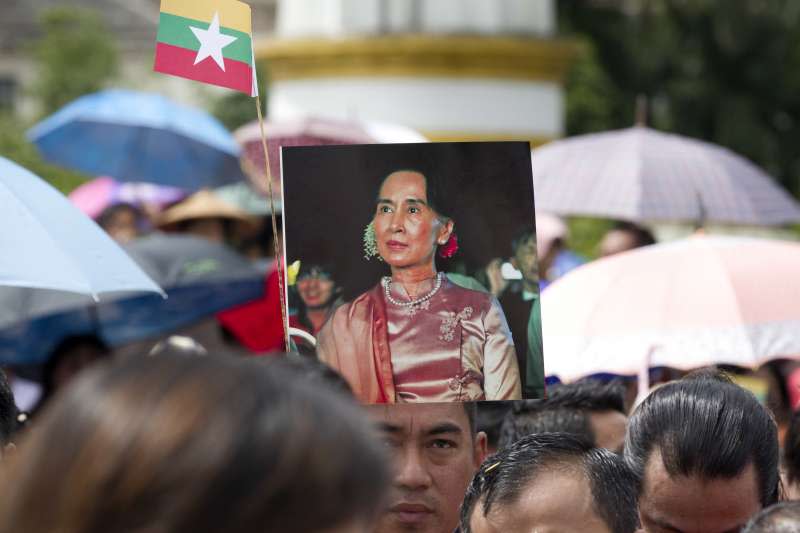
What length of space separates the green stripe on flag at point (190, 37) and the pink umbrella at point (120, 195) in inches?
214

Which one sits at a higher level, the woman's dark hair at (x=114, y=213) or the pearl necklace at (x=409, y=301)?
the pearl necklace at (x=409, y=301)

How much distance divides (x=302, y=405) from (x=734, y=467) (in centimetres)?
212

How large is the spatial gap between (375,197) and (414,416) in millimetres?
503

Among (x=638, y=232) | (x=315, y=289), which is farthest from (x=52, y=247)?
(x=638, y=232)

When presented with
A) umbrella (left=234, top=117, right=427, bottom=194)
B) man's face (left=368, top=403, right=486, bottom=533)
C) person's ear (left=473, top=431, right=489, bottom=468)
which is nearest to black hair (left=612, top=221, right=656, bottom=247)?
umbrella (left=234, top=117, right=427, bottom=194)

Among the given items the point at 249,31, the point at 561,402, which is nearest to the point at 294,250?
the point at 249,31

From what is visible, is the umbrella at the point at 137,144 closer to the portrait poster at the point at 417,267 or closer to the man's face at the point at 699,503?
the portrait poster at the point at 417,267

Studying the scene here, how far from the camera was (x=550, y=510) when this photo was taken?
10.2 ft

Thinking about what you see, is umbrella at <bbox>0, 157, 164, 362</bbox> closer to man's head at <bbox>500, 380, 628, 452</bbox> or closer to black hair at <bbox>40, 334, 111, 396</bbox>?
man's head at <bbox>500, 380, 628, 452</bbox>

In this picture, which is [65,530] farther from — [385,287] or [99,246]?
[99,246]

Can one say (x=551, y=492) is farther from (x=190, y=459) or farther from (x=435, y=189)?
(x=190, y=459)

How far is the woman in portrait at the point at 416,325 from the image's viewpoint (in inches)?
125

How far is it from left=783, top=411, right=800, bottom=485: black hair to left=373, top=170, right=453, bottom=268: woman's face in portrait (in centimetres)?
127

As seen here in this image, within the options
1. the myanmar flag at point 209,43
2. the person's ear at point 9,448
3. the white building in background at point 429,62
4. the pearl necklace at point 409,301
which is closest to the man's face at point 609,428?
the pearl necklace at point 409,301
